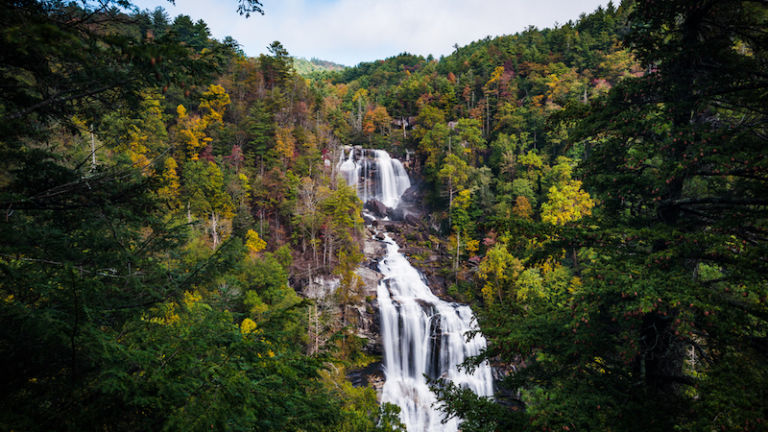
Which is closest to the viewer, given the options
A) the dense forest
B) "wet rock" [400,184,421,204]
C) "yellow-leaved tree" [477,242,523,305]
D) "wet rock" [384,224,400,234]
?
the dense forest

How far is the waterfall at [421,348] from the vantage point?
17.1m

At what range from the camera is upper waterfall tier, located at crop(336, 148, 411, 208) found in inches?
1393

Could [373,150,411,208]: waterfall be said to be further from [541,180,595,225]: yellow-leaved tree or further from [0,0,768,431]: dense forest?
[0,0,768,431]: dense forest

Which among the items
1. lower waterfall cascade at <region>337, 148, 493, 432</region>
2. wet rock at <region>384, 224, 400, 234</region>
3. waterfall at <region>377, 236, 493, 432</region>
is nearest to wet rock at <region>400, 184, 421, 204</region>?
wet rock at <region>384, 224, 400, 234</region>

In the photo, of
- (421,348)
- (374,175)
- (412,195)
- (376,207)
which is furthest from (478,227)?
(374,175)

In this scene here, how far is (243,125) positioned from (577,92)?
31447 millimetres

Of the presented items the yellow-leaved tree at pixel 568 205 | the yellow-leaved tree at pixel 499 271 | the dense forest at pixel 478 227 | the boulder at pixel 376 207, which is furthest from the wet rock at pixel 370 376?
the boulder at pixel 376 207

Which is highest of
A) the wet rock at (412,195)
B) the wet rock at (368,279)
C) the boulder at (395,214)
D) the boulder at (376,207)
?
the wet rock at (412,195)

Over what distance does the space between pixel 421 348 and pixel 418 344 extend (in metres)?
0.30

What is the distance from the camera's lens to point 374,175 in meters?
36.6

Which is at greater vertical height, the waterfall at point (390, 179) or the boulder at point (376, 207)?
the waterfall at point (390, 179)

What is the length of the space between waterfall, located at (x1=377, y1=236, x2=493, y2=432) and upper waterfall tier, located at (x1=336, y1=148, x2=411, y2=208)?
46.9 feet

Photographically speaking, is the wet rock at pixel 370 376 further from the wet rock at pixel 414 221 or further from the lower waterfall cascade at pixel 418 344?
the wet rock at pixel 414 221

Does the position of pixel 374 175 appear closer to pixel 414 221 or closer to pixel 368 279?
pixel 414 221
